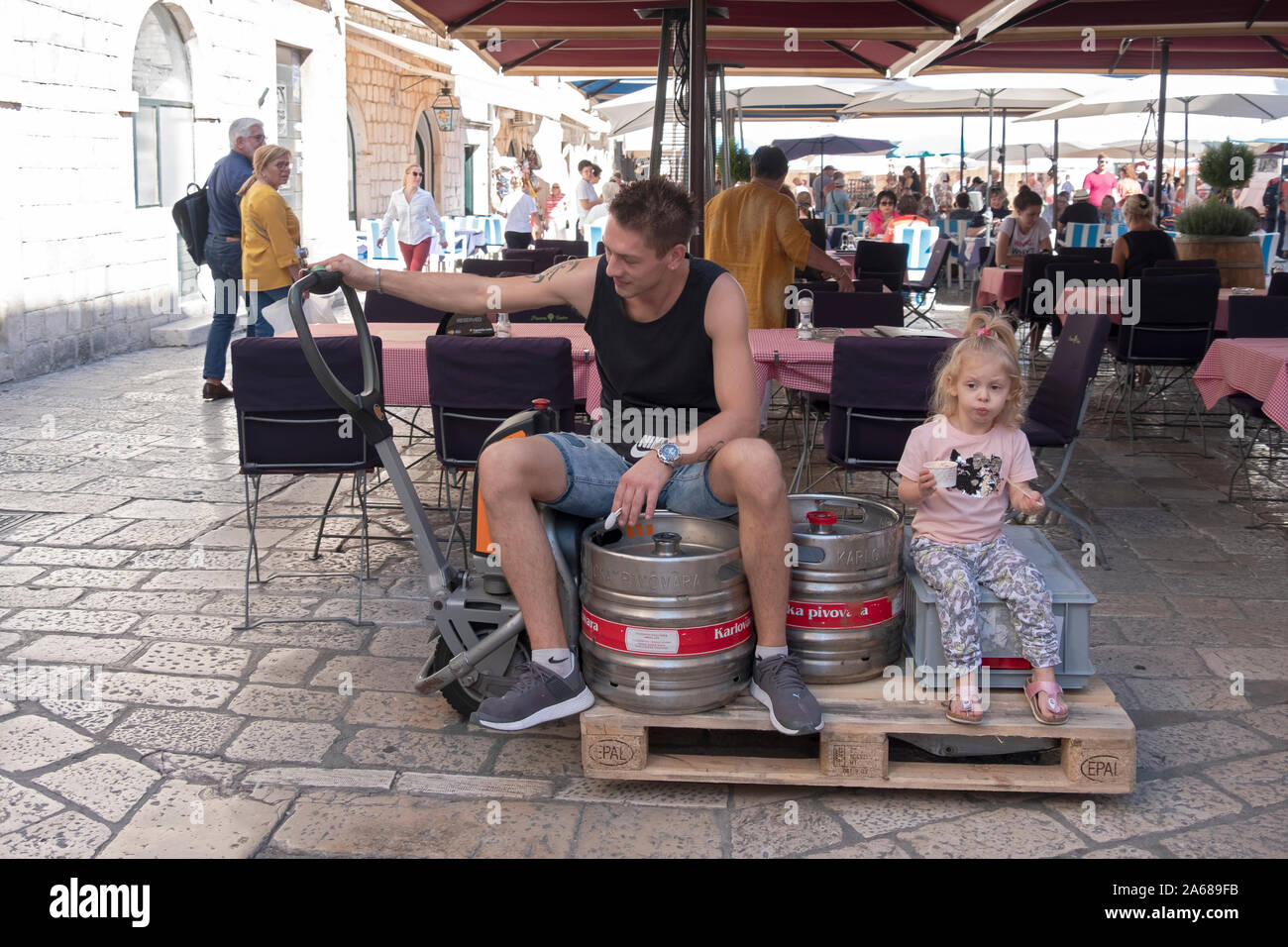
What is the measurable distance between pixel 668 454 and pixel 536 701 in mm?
679

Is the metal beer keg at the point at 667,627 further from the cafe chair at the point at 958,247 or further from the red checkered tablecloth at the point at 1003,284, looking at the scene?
the cafe chair at the point at 958,247

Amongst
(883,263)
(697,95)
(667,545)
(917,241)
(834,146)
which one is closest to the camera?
(667,545)

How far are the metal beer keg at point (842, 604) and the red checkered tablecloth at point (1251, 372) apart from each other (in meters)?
2.81

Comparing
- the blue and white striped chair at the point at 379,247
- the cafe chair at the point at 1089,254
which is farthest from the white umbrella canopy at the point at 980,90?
the blue and white striped chair at the point at 379,247

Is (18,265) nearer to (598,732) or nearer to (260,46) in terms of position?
(260,46)

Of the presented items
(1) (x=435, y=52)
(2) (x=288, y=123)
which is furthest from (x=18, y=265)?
(1) (x=435, y=52)

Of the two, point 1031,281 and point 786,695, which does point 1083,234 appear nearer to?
point 1031,281

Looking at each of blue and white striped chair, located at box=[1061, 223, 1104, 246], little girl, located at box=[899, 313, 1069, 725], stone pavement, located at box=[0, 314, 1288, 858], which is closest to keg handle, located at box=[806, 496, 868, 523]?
little girl, located at box=[899, 313, 1069, 725]

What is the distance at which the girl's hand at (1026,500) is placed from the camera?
329cm

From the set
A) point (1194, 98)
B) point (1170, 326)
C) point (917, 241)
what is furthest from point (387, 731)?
point (1194, 98)

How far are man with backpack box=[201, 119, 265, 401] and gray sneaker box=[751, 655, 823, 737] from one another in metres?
6.40

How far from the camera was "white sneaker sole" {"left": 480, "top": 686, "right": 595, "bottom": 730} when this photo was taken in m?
3.12

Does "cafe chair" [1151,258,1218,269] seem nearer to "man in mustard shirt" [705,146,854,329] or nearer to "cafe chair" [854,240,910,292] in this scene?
"man in mustard shirt" [705,146,854,329]

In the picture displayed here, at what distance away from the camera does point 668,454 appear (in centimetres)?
321
